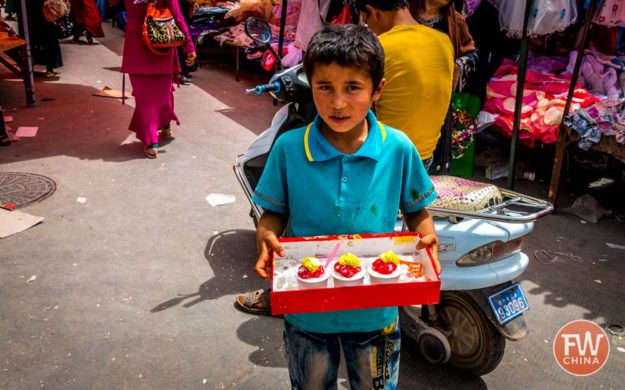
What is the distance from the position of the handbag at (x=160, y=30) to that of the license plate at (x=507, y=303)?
4461 millimetres

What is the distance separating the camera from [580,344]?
11.8 ft

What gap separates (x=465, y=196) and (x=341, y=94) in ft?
4.18

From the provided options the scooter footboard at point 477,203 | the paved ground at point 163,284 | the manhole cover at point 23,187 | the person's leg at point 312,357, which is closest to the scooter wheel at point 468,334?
the paved ground at point 163,284

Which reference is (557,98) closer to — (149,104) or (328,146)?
(149,104)

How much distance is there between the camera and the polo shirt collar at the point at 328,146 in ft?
6.37

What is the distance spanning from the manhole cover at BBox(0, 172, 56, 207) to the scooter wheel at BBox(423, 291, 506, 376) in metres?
3.84

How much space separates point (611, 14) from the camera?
6.18 meters

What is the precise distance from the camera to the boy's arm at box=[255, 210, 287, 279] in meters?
1.89

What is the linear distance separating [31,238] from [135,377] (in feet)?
6.62

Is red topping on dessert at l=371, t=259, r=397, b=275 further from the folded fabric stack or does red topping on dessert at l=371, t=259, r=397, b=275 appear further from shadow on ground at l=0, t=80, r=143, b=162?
shadow on ground at l=0, t=80, r=143, b=162

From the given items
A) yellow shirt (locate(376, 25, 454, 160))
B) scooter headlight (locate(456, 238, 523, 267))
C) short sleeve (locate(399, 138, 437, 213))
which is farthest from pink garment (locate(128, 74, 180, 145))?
short sleeve (locate(399, 138, 437, 213))

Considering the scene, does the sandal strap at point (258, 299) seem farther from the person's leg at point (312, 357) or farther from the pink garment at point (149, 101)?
the pink garment at point (149, 101)

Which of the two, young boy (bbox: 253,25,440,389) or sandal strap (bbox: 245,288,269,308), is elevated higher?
young boy (bbox: 253,25,440,389)

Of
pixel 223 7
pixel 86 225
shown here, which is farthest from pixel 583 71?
pixel 223 7
